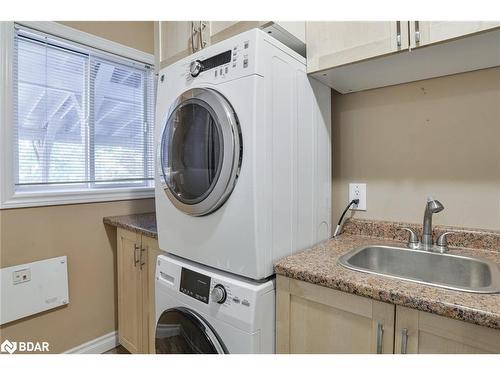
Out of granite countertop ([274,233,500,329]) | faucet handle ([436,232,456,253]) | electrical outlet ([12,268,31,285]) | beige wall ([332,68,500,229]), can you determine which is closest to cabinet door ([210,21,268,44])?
beige wall ([332,68,500,229])

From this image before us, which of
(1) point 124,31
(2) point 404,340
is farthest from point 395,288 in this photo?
(1) point 124,31

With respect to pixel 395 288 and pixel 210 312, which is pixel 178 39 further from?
pixel 395 288

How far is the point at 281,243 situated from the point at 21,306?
157 centimetres

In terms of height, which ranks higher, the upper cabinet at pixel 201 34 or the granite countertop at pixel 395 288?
the upper cabinet at pixel 201 34

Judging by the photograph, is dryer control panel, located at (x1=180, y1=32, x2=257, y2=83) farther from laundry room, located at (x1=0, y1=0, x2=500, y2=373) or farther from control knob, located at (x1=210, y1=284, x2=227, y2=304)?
control knob, located at (x1=210, y1=284, x2=227, y2=304)

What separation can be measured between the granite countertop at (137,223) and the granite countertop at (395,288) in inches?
34.4

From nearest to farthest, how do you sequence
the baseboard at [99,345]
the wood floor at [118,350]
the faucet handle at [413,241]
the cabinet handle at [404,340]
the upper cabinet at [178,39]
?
the cabinet handle at [404,340] → the faucet handle at [413,241] → the upper cabinet at [178,39] → the baseboard at [99,345] → the wood floor at [118,350]

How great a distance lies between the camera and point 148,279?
1689 mm

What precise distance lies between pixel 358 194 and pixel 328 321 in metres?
0.78

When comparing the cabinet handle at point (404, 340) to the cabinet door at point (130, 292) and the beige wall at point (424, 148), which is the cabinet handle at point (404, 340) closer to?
the beige wall at point (424, 148)

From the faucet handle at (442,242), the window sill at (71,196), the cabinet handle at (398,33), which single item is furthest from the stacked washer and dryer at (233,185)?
the window sill at (71,196)

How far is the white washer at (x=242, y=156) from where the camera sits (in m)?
1.02

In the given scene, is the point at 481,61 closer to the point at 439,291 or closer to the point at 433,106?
the point at 433,106
